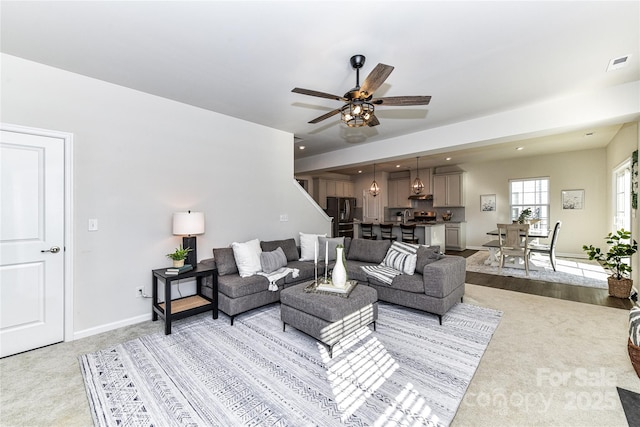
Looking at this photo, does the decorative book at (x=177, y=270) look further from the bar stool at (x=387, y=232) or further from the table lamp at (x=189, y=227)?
the bar stool at (x=387, y=232)

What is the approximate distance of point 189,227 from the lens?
3369mm

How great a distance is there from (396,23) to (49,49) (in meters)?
3.12

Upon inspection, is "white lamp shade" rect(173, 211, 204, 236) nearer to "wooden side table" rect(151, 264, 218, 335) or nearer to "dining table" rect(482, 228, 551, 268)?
"wooden side table" rect(151, 264, 218, 335)

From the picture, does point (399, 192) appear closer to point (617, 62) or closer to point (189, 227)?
point (617, 62)

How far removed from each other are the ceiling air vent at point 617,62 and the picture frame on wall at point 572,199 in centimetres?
559

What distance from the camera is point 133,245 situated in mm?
3291

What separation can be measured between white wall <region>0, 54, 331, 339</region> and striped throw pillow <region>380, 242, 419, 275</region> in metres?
2.33

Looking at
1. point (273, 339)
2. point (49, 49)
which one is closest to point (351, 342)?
point (273, 339)

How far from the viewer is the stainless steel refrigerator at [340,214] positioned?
9.09 metres

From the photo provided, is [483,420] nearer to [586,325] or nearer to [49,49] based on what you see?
A: [586,325]

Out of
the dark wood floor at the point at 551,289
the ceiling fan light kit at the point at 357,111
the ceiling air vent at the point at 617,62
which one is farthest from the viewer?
the dark wood floor at the point at 551,289

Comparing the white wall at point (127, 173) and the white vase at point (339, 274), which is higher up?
the white wall at point (127, 173)

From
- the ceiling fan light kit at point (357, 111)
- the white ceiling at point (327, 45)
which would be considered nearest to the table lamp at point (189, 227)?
the white ceiling at point (327, 45)

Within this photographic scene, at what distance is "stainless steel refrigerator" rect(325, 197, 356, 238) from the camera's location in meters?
9.09
